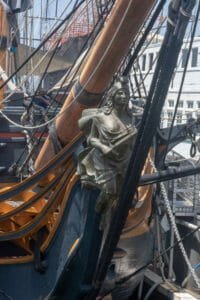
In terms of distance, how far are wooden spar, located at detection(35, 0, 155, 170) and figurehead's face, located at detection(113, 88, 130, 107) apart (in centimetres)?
50

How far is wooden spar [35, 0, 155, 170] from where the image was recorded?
13.0 feet

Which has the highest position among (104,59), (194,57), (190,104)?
(194,57)

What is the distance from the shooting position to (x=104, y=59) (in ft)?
13.8

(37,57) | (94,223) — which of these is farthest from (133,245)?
(37,57)

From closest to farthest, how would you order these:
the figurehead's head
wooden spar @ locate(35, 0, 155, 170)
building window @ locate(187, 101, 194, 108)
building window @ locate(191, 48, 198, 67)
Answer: the figurehead's head
wooden spar @ locate(35, 0, 155, 170)
building window @ locate(191, 48, 198, 67)
building window @ locate(187, 101, 194, 108)

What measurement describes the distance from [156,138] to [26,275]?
1909mm

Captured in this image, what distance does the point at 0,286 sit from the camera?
5074mm

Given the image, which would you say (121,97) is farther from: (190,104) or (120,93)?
(190,104)

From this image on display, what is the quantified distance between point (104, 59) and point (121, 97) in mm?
561

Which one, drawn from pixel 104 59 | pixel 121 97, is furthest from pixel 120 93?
pixel 104 59

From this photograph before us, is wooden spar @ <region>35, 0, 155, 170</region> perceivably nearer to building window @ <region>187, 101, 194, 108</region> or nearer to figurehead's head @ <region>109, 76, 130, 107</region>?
figurehead's head @ <region>109, 76, 130, 107</region>

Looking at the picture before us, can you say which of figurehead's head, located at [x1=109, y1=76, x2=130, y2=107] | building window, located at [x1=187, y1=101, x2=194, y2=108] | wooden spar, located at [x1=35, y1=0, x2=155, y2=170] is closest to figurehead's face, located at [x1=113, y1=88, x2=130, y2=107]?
figurehead's head, located at [x1=109, y1=76, x2=130, y2=107]

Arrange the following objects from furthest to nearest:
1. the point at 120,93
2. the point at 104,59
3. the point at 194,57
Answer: the point at 194,57, the point at 104,59, the point at 120,93

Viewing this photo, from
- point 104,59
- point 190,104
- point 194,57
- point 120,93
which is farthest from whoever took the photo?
point 190,104
